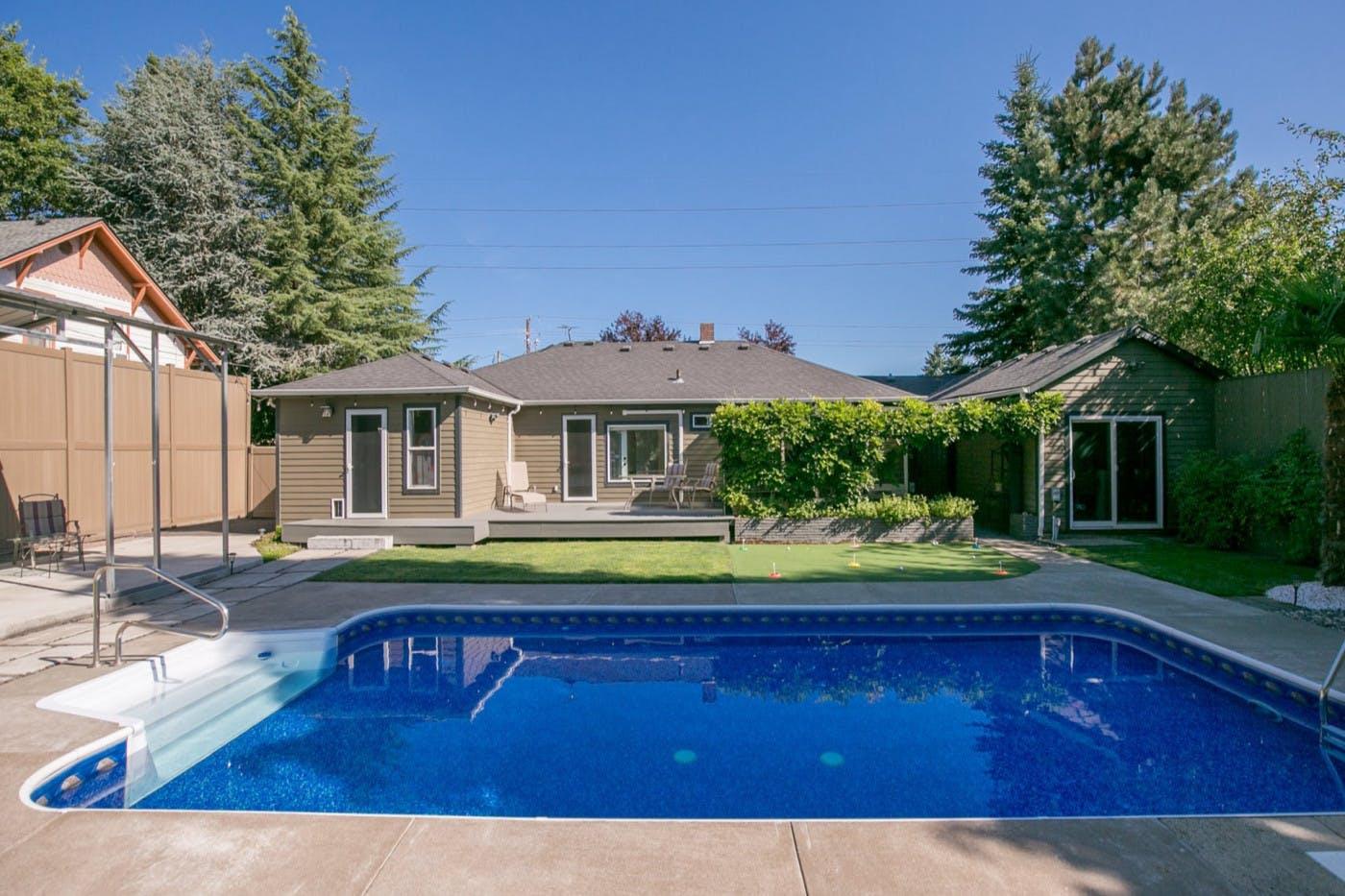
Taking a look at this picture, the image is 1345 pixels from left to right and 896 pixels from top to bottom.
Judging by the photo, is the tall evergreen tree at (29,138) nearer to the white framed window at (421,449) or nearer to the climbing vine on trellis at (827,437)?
the white framed window at (421,449)

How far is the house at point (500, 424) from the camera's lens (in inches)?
524

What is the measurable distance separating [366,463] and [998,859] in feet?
41.9

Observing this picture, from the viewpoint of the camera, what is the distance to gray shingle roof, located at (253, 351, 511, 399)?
1294 centimetres

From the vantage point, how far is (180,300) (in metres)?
22.8

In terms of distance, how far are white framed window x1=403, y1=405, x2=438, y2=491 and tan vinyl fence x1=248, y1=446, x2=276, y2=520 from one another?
4.74 metres

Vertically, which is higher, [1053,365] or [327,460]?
[1053,365]

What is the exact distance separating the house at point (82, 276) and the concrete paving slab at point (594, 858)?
10.5 metres

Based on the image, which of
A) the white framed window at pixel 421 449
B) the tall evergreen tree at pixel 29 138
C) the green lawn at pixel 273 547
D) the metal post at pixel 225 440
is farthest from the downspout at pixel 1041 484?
the tall evergreen tree at pixel 29 138

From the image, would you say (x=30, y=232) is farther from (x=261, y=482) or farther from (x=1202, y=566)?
(x=1202, y=566)

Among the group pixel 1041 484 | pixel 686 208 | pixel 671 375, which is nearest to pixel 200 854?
pixel 1041 484

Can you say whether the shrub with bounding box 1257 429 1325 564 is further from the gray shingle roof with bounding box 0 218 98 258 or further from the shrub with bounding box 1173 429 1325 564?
the gray shingle roof with bounding box 0 218 98 258

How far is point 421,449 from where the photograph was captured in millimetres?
13438

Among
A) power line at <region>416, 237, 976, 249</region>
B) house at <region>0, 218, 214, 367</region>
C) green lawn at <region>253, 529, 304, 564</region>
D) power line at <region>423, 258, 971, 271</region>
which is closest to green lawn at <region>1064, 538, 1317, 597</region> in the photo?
green lawn at <region>253, 529, 304, 564</region>

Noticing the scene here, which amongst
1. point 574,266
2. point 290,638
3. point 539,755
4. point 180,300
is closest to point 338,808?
point 539,755
